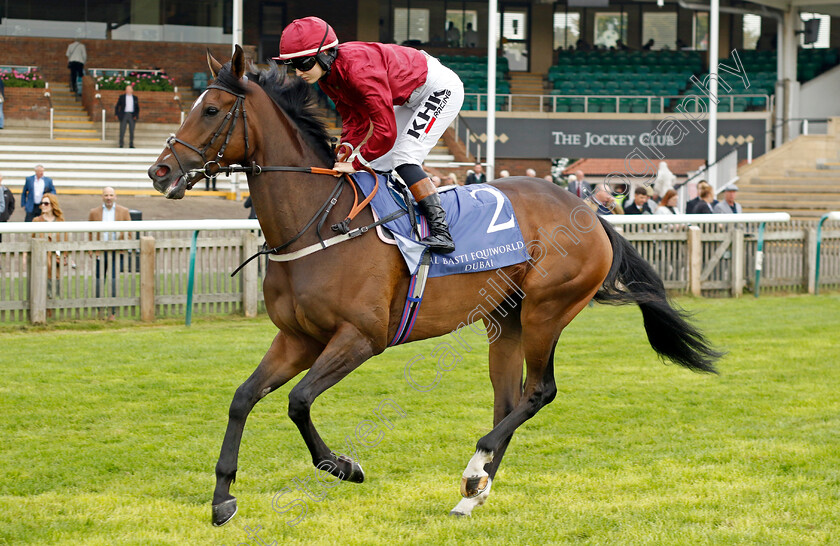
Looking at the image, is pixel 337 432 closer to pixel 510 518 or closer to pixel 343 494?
pixel 343 494

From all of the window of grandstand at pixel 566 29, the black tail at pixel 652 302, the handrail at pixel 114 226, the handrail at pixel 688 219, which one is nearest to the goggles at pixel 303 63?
the black tail at pixel 652 302


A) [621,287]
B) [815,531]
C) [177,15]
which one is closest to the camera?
[815,531]

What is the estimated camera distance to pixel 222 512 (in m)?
3.87

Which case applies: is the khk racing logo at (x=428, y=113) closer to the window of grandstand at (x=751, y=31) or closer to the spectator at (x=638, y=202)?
the spectator at (x=638, y=202)

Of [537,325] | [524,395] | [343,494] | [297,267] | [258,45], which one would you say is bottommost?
[343,494]

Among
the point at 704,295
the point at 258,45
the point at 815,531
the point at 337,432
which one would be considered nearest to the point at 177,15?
the point at 258,45

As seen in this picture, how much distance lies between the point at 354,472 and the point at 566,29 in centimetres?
2764

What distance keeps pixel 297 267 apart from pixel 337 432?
173 centimetres

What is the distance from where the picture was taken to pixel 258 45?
88.7ft

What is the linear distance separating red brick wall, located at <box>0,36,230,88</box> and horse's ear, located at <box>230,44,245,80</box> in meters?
20.9

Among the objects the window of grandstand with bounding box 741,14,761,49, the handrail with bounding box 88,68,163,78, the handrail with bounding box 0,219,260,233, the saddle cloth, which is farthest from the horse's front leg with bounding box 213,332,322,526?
the window of grandstand with bounding box 741,14,761,49

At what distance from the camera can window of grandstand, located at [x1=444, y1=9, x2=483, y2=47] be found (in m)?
29.5

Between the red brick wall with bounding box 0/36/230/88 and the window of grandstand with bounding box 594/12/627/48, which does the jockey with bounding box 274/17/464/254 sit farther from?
the window of grandstand with bounding box 594/12/627/48

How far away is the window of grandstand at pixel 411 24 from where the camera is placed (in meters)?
29.2
